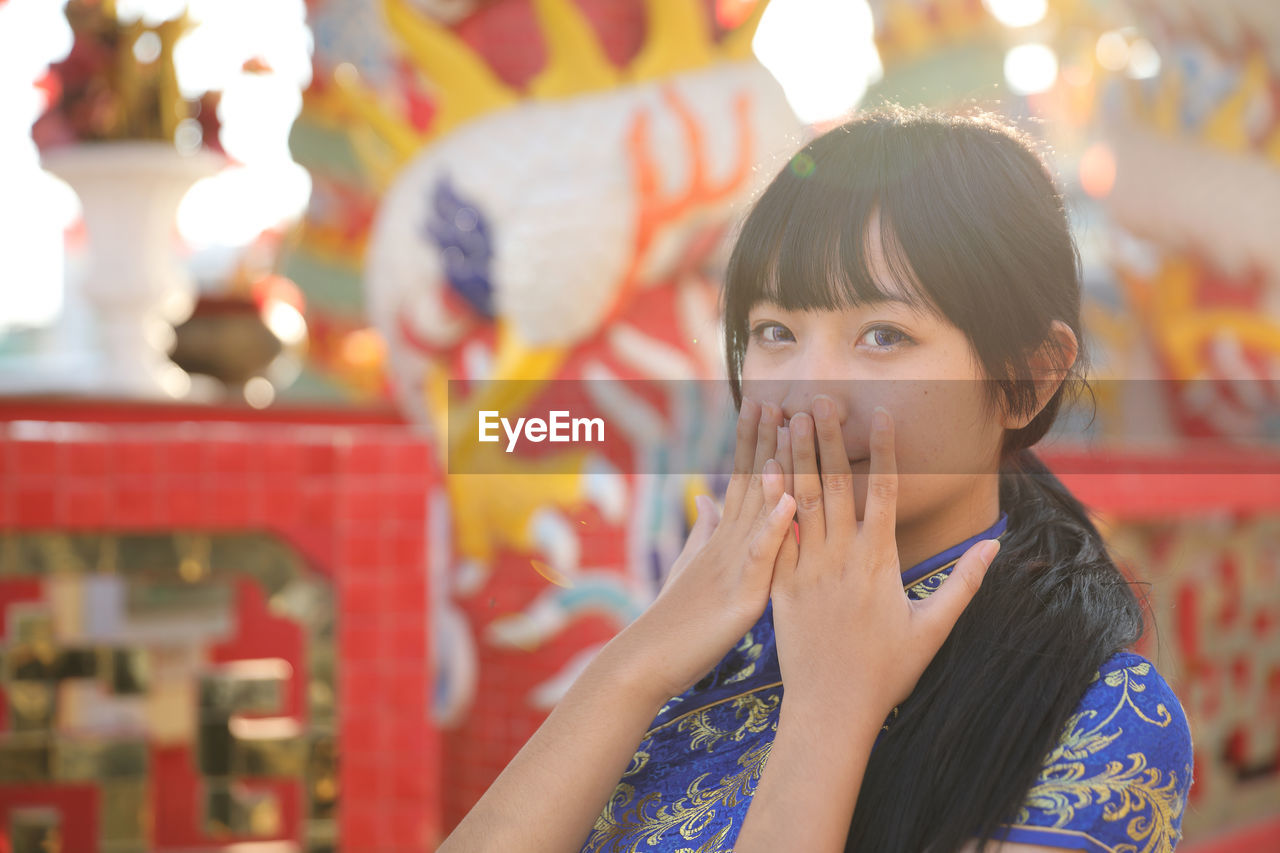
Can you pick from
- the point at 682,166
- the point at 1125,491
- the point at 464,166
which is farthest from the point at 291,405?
the point at 1125,491

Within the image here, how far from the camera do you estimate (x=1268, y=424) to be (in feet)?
10.7

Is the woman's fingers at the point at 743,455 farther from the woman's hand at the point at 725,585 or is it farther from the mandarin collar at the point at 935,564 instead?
the mandarin collar at the point at 935,564

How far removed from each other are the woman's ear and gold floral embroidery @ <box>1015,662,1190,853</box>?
0.17 meters

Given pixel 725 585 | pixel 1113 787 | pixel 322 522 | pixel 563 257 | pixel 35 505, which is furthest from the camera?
pixel 563 257

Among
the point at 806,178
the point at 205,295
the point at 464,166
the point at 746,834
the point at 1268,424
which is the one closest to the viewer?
the point at 746,834

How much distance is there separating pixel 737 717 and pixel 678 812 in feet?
0.22

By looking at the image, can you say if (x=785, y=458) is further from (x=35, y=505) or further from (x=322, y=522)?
(x=35, y=505)

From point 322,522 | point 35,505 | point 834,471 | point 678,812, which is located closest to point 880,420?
A: point 834,471

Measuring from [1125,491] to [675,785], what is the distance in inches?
56.8

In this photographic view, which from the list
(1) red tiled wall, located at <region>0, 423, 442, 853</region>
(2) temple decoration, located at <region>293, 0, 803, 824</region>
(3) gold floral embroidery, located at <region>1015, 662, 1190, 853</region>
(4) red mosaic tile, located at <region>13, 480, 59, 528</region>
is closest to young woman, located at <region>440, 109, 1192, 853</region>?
(3) gold floral embroidery, located at <region>1015, 662, 1190, 853</region>

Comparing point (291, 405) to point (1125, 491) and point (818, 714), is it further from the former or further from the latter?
point (818, 714)

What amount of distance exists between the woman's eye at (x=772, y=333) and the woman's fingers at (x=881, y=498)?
0.09 meters

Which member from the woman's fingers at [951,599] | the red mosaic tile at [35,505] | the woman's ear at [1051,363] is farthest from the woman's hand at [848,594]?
the red mosaic tile at [35,505]

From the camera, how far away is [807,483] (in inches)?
23.5
